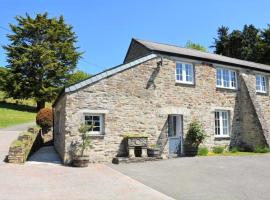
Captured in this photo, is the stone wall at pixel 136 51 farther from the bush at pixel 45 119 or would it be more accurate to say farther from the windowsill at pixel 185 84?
the bush at pixel 45 119

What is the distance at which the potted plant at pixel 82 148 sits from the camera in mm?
13414

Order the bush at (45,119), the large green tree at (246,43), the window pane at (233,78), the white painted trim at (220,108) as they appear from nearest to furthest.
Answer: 1. the white painted trim at (220,108)
2. the window pane at (233,78)
3. the bush at (45,119)
4. the large green tree at (246,43)

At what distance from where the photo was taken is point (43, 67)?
4103 cm

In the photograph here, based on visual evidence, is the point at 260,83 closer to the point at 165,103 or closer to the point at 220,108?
the point at 220,108

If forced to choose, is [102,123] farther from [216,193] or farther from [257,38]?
[257,38]

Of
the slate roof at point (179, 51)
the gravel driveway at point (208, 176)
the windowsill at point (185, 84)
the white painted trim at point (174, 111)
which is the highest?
the slate roof at point (179, 51)

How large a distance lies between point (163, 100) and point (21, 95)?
2878 cm

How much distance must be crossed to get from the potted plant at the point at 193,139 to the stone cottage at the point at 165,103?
32cm

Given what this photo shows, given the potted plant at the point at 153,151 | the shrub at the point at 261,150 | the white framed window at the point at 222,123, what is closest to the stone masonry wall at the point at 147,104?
the white framed window at the point at 222,123

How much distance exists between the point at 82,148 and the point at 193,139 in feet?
21.6

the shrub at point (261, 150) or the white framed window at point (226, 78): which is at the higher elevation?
the white framed window at point (226, 78)

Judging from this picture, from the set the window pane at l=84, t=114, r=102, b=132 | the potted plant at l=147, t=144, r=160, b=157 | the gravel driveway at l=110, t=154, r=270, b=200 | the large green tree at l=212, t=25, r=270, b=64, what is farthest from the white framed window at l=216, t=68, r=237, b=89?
the large green tree at l=212, t=25, r=270, b=64

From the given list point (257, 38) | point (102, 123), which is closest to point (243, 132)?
point (102, 123)

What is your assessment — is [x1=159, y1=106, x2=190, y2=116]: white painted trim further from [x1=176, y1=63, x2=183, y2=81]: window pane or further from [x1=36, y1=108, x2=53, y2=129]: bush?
[x1=36, y1=108, x2=53, y2=129]: bush
